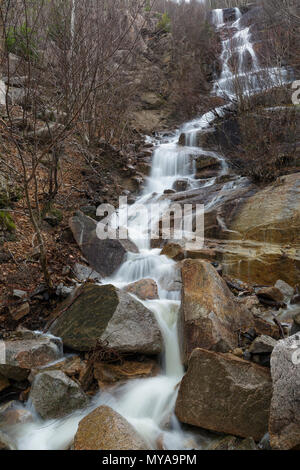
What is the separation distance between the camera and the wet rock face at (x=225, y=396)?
213cm

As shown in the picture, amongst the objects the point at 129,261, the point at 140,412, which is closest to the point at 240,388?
the point at 140,412

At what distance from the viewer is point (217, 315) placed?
307cm

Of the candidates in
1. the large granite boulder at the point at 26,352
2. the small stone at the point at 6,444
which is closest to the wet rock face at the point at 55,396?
the large granite boulder at the point at 26,352

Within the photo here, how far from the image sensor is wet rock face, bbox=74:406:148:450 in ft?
6.54

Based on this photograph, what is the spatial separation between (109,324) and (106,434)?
1.14 meters

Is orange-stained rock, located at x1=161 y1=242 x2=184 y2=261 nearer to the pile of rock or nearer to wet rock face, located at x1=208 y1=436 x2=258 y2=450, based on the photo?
the pile of rock

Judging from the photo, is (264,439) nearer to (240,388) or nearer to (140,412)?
(240,388)

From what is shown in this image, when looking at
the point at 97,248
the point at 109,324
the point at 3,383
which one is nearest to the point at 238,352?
the point at 109,324

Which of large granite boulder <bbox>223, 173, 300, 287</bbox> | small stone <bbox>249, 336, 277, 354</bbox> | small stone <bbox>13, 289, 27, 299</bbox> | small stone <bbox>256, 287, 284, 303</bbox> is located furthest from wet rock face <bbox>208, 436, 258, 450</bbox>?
large granite boulder <bbox>223, 173, 300, 287</bbox>

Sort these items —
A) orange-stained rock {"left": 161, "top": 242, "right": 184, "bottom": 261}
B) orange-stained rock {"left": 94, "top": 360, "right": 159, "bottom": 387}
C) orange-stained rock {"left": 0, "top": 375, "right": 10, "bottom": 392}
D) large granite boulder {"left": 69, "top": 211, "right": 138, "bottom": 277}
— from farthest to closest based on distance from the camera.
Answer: orange-stained rock {"left": 161, "top": 242, "right": 184, "bottom": 261} < large granite boulder {"left": 69, "top": 211, "right": 138, "bottom": 277} < orange-stained rock {"left": 94, "top": 360, "right": 159, "bottom": 387} < orange-stained rock {"left": 0, "top": 375, "right": 10, "bottom": 392}

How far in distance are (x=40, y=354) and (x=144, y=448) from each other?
4.44 ft

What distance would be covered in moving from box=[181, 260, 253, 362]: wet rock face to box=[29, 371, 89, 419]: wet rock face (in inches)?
42.9

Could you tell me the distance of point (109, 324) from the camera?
10.1 ft

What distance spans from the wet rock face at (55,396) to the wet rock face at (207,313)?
1.09m
